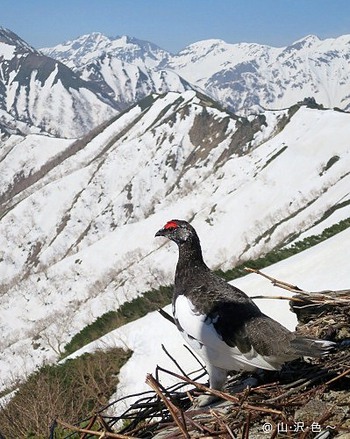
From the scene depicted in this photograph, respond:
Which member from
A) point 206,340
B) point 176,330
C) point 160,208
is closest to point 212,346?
point 206,340

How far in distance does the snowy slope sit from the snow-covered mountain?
17.9 m

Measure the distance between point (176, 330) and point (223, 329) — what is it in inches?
493

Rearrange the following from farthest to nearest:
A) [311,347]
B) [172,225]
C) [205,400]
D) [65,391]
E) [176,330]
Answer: [176,330] → [65,391] → [172,225] → [205,400] → [311,347]

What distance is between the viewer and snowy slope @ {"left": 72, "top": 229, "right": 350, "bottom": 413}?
15086 millimetres

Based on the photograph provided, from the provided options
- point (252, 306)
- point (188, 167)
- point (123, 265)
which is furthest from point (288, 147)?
point (252, 306)

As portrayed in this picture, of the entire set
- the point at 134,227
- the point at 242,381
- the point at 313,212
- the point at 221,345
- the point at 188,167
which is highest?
the point at 188,167

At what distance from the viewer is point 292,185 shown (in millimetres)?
81875

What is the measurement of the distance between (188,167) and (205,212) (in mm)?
52214

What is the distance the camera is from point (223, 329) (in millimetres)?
5188

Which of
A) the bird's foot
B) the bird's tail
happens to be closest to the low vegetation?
the bird's foot

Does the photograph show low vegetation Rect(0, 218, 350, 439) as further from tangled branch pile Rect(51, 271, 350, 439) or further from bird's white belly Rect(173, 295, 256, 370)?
tangled branch pile Rect(51, 271, 350, 439)

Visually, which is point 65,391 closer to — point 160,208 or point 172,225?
point 172,225

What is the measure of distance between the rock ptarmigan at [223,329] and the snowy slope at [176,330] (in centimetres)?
871

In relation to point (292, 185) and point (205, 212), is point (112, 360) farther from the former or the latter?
point (205, 212)
